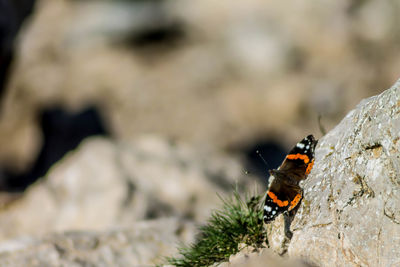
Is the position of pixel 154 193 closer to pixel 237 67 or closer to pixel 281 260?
pixel 281 260

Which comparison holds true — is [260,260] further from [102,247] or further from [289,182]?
[102,247]

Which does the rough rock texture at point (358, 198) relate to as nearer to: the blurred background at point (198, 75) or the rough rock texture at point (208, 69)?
the blurred background at point (198, 75)

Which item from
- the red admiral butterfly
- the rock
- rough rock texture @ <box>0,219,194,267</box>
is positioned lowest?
the rock

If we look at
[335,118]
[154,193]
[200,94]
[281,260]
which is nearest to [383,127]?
[281,260]

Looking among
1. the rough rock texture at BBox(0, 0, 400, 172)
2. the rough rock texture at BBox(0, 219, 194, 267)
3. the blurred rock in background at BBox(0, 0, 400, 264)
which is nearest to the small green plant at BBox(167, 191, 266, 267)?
the rough rock texture at BBox(0, 219, 194, 267)

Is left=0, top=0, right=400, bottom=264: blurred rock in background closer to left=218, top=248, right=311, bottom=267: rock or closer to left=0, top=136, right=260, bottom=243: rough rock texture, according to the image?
left=0, top=136, right=260, bottom=243: rough rock texture
